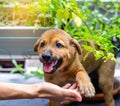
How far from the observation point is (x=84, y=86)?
1.05 meters

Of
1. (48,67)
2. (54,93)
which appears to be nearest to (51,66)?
(48,67)

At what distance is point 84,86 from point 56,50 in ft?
0.47

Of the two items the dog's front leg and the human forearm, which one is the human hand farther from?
the dog's front leg

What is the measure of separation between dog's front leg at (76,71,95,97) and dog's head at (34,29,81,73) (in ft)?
0.22

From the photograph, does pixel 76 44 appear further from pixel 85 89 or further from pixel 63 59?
pixel 85 89

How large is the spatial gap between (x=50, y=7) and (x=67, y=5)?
0.10m

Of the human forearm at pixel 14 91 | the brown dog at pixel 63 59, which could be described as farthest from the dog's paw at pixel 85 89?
the human forearm at pixel 14 91

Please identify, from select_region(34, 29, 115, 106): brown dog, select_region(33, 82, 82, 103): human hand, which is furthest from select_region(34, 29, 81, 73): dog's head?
select_region(33, 82, 82, 103): human hand

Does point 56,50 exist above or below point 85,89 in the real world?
above

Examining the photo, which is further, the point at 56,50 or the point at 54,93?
the point at 56,50

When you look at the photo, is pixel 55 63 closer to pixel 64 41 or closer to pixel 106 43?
pixel 64 41

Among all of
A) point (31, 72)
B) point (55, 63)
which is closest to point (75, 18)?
point (55, 63)

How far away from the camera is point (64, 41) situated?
3.69 ft

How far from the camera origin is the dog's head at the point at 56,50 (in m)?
1.07
